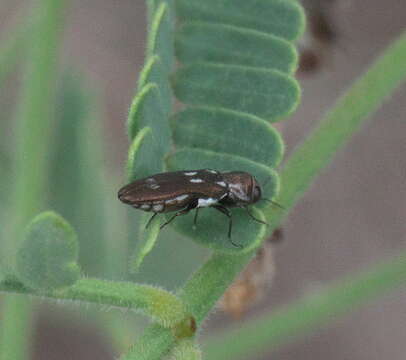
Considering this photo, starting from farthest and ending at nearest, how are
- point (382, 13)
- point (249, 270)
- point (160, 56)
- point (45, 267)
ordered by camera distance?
1. point (382, 13)
2. point (249, 270)
3. point (160, 56)
4. point (45, 267)

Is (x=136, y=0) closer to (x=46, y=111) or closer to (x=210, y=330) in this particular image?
(x=210, y=330)

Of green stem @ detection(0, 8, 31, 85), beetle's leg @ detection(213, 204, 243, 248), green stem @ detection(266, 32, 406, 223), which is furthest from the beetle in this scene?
green stem @ detection(0, 8, 31, 85)

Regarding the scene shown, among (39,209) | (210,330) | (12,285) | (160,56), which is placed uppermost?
(160,56)

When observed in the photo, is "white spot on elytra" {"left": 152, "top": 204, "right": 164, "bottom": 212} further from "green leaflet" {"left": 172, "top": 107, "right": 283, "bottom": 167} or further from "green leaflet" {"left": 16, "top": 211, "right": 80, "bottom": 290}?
"green leaflet" {"left": 16, "top": 211, "right": 80, "bottom": 290}

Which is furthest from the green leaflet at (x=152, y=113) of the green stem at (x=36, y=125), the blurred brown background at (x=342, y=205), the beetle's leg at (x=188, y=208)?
the blurred brown background at (x=342, y=205)

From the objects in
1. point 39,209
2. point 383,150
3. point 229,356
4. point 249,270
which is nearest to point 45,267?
point 249,270

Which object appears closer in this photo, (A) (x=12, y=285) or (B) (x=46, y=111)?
(A) (x=12, y=285)

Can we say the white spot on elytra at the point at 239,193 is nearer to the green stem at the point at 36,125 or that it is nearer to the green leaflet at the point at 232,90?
the green leaflet at the point at 232,90
